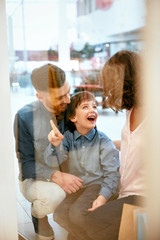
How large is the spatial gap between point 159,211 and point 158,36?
0.72 m

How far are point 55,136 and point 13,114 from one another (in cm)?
22

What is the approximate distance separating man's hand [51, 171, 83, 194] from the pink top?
21 cm

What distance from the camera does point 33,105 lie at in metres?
1.66

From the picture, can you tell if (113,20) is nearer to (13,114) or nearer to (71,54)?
(71,54)

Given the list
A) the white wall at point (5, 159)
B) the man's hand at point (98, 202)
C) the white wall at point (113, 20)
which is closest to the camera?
the white wall at point (113, 20)

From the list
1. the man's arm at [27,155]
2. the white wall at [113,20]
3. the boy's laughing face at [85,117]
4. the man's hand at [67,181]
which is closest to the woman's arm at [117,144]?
the boy's laughing face at [85,117]

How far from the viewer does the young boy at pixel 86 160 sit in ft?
5.18

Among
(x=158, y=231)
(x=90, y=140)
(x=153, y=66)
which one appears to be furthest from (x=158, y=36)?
(x=158, y=231)

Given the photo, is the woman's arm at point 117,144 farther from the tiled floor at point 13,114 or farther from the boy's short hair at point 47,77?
the boy's short hair at point 47,77

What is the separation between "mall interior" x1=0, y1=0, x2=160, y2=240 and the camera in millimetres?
1440

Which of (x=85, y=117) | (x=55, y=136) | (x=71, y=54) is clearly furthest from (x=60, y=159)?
(x=71, y=54)

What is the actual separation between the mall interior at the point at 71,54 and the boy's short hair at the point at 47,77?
2 centimetres

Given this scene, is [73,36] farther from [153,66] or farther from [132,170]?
[132,170]

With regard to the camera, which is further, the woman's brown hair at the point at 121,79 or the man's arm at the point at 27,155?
the man's arm at the point at 27,155
